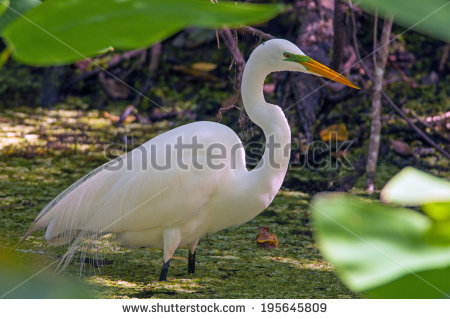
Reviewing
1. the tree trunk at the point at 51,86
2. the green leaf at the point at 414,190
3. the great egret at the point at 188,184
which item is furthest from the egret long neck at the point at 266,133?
the tree trunk at the point at 51,86

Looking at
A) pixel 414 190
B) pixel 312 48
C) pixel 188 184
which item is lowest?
pixel 188 184

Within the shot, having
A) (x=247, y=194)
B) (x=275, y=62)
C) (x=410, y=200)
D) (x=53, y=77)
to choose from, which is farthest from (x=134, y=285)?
(x=53, y=77)

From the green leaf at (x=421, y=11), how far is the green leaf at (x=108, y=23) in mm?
31

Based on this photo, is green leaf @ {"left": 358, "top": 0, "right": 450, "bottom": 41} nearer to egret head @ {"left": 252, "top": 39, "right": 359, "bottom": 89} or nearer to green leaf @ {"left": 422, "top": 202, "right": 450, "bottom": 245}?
green leaf @ {"left": 422, "top": 202, "right": 450, "bottom": 245}

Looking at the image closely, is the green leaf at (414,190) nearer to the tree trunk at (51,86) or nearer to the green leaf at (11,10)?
the green leaf at (11,10)

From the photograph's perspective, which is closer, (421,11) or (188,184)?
(421,11)

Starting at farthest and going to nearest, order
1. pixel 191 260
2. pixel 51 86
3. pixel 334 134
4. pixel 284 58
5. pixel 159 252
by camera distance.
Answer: pixel 51 86 → pixel 334 134 → pixel 159 252 → pixel 191 260 → pixel 284 58

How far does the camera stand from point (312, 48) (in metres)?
3.43

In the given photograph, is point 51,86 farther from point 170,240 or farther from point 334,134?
point 170,240

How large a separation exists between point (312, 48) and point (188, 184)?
176 cm

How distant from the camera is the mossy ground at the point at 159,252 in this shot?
1.99 meters

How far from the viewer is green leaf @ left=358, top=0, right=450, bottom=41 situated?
0.17m
